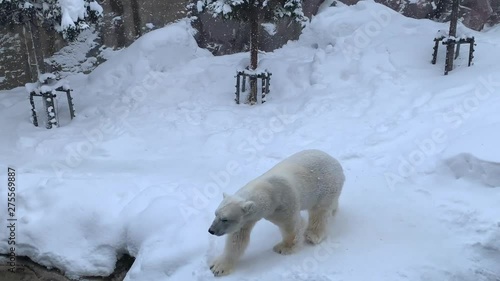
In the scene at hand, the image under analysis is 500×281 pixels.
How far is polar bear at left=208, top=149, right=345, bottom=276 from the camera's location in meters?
4.48

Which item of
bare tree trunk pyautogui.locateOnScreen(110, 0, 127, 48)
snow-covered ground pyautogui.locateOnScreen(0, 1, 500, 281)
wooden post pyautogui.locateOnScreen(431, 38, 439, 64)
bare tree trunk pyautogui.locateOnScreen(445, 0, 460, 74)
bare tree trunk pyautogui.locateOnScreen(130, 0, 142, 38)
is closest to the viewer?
snow-covered ground pyautogui.locateOnScreen(0, 1, 500, 281)

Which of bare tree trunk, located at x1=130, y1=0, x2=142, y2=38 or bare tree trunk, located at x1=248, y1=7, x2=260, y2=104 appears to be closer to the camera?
bare tree trunk, located at x1=248, y1=7, x2=260, y2=104

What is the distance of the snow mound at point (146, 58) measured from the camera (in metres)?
10.7

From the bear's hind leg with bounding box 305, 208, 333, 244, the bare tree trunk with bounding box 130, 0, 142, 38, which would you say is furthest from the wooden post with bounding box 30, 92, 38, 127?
the bear's hind leg with bounding box 305, 208, 333, 244

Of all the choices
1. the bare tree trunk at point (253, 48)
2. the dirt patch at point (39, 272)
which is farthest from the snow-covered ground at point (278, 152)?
the bare tree trunk at point (253, 48)

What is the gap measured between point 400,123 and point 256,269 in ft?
14.5

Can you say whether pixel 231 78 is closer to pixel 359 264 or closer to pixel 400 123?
pixel 400 123

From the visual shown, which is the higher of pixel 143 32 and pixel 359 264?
pixel 143 32

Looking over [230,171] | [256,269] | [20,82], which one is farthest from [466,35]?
[20,82]

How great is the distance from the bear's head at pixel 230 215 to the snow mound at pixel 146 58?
6.84 meters

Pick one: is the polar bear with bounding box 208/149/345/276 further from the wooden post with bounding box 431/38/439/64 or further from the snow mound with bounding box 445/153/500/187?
the wooden post with bounding box 431/38/439/64

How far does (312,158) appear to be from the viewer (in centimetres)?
523

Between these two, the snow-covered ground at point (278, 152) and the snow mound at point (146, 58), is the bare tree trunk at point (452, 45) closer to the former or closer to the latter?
the snow-covered ground at point (278, 152)

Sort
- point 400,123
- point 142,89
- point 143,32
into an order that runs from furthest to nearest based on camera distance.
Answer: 1. point 143,32
2. point 142,89
3. point 400,123
